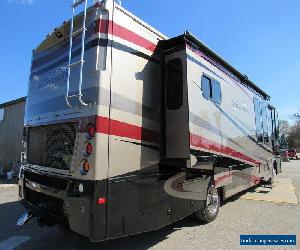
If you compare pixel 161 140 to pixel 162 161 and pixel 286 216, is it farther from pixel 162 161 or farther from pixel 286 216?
pixel 286 216

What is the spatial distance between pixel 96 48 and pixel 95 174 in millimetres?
1679

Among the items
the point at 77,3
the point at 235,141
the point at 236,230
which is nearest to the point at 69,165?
the point at 77,3

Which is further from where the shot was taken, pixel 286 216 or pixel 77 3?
pixel 286 216

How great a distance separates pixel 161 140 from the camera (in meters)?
5.53

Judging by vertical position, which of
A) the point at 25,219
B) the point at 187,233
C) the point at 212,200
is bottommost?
the point at 187,233

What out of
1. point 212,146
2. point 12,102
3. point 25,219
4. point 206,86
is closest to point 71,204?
point 25,219

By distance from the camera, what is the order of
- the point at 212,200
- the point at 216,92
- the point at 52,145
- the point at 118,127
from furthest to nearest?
the point at 212,200 → the point at 216,92 → the point at 52,145 → the point at 118,127

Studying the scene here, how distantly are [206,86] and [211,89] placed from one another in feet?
0.92

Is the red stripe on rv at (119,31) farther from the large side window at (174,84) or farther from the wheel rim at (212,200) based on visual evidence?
the wheel rim at (212,200)

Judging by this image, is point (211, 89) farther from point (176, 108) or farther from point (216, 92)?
point (176, 108)

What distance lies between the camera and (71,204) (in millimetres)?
4535

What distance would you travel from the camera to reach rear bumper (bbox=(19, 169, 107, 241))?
4.32 meters

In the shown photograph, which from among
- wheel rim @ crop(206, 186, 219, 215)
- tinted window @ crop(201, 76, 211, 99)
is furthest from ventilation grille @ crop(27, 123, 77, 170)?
wheel rim @ crop(206, 186, 219, 215)

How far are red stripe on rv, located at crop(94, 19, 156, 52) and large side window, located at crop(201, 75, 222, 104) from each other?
1.35 m
